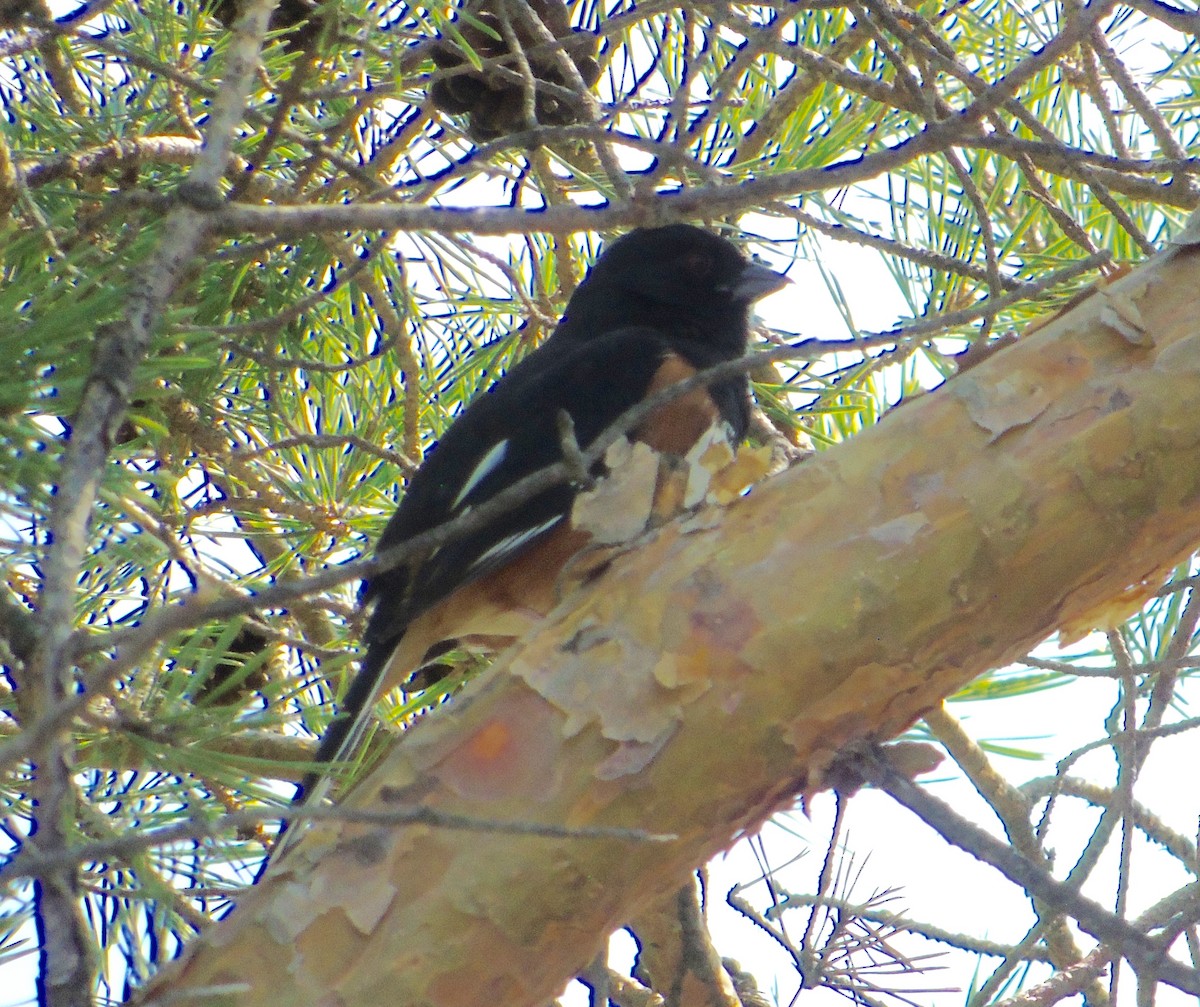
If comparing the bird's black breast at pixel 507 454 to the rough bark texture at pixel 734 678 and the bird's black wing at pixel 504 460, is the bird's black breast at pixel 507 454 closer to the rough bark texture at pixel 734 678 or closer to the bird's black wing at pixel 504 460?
the bird's black wing at pixel 504 460

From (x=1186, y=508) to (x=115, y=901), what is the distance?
1144 millimetres

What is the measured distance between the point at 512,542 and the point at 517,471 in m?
0.16

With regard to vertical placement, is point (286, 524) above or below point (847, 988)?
above

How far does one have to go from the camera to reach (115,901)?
1441 mm

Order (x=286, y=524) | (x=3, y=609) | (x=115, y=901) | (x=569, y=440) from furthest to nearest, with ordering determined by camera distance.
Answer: (x=286, y=524) → (x=115, y=901) → (x=569, y=440) → (x=3, y=609)

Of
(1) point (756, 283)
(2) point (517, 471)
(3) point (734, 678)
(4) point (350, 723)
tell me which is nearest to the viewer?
(3) point (734, 678)

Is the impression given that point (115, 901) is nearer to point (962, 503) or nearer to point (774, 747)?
point (774, 747)

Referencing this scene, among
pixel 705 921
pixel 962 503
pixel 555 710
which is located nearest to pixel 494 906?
pixel 555 710

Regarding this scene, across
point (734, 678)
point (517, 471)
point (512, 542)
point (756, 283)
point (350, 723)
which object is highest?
point (756, 283)

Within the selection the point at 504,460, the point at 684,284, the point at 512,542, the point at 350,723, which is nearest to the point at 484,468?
the point at 504,460

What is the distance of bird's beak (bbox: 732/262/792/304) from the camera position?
266 cm

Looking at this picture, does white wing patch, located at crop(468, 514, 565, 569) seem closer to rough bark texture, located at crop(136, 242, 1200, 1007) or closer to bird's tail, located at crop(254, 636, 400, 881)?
bird's tail, located at crop(254, 636, 400, 881)

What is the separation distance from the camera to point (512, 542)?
210 centimetres

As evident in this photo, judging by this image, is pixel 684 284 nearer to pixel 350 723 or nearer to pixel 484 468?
pixel 484 468
